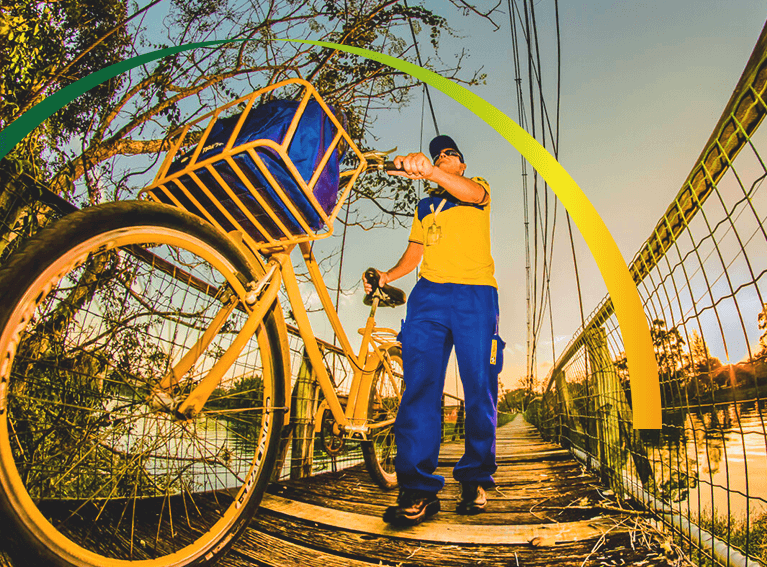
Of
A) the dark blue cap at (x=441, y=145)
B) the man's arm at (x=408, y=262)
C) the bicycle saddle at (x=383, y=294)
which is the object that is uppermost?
the dark blue cap at (x=441, y=145)

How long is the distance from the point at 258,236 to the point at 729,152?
4.63 ft

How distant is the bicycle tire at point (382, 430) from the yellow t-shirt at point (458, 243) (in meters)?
0.73

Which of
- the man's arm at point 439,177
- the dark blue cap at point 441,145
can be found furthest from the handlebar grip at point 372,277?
the dark blue cap at point 441,145

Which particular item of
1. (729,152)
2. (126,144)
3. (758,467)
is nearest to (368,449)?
(758,467)

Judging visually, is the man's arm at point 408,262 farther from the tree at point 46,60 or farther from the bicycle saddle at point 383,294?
the tree at point 46,60

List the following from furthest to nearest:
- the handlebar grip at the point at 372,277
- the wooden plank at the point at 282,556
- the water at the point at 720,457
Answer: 1. the handlebar grip at the point at 372,277
2. the wooden plank at the point at 282,556
3. the water at the point at 720,457

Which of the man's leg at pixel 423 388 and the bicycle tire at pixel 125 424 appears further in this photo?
the man's leg at pixel 423 388

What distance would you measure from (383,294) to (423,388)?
618 mm

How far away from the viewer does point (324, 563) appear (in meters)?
1.13

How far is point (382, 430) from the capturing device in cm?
246

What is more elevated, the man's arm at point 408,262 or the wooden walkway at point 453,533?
the man's arm at point 408,262

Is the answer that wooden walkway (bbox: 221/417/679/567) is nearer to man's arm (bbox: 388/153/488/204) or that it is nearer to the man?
the man

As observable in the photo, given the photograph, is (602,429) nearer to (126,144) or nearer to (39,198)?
(39,198)

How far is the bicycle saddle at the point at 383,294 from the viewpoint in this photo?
6.95 ft
